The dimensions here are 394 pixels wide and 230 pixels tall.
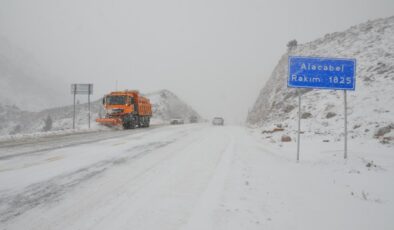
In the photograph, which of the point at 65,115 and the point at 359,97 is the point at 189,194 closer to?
the point at 359,97

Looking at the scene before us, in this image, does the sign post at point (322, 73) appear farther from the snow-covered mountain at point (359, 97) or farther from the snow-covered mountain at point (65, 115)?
the snow-covered mountain at point (65, 115)

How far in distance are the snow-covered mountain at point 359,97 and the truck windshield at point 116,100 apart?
14712 millimetres

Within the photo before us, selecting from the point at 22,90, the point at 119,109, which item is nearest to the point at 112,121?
the point at 119,109

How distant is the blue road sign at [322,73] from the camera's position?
334 inches

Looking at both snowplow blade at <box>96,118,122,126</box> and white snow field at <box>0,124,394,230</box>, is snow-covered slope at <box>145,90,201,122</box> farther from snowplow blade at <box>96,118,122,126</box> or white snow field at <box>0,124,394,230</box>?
white snow field at <box>0,124,394,230</box>

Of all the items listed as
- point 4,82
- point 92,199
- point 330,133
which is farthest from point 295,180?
point 4,82

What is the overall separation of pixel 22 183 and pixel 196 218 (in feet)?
12.3

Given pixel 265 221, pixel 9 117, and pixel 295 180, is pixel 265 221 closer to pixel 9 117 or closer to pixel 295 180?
pixel 295 180

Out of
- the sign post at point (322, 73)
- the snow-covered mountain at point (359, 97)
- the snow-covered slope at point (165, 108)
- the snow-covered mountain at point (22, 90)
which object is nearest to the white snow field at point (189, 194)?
the sign post at point (322, 73)

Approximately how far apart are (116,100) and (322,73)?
64.1 feet

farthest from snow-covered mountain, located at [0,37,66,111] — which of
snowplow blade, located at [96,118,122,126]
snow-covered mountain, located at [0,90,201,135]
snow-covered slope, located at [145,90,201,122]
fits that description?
snowplow blade, located at [96,118,122,126]

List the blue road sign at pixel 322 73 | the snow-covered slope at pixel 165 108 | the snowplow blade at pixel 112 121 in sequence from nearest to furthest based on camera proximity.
→ the blue road sign at pixel 322 73 → the snowplow blade at pixel 112 121 → the snow-covered slope at pixel 165 108

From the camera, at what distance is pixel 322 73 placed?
8609 millimetres

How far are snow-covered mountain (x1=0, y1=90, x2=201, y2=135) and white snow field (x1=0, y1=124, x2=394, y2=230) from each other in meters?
66.5
